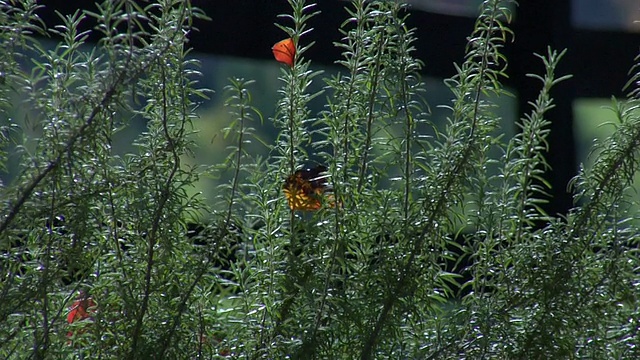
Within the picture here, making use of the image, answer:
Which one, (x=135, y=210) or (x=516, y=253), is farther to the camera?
(x=516, y=253)

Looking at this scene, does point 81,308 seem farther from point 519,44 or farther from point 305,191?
point 519,44

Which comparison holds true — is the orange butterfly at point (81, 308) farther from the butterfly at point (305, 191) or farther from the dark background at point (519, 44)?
the dark background at point (519, 44)

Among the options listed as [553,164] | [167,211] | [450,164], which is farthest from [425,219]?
[553,164]

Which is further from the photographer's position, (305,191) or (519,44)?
(519,44)

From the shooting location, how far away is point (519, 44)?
1.91 metres

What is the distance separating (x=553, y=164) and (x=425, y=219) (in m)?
0.99

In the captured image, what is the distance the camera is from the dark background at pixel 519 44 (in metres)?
1.69

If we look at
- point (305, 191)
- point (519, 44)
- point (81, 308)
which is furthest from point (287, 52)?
point (519, 44)

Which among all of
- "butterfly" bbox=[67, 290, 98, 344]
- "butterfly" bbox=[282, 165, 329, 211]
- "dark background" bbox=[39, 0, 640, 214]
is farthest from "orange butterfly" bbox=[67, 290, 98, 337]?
"dark background" bbox=[39, 0, 640, 214]

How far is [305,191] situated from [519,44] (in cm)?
113

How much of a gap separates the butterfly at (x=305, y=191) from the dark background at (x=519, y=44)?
0.77m

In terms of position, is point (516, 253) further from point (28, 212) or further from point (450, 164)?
point (28, 212)

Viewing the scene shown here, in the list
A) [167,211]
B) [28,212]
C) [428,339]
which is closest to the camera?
[28,212]

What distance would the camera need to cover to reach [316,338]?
2.94ft
